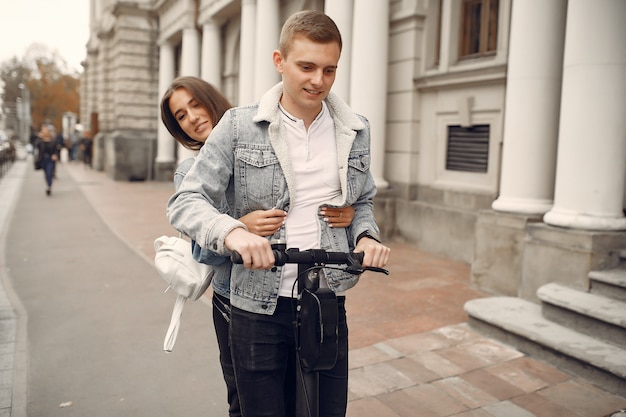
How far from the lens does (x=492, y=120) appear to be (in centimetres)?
784

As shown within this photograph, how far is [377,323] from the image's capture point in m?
5.31

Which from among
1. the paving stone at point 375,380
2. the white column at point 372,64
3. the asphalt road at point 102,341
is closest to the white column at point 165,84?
the asphalt road at point 102,341

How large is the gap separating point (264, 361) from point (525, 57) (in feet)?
16.2

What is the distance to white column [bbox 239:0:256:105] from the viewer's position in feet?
44.9

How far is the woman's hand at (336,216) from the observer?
205cm

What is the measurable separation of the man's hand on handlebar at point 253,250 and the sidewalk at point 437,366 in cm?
217

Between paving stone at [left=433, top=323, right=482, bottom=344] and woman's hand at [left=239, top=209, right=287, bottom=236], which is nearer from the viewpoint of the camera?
woman's hand at [left=239, top=209, right=287, bottom=236]

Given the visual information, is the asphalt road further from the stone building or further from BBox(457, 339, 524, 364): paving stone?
the stone building

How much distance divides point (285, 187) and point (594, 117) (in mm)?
3972

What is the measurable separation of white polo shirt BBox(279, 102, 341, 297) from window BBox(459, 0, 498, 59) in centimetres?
678

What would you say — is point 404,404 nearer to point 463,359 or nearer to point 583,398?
point 463,359

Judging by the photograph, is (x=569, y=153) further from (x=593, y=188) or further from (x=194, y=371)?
(x=194, y=371)

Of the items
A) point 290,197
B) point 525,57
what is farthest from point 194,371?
point 525,57

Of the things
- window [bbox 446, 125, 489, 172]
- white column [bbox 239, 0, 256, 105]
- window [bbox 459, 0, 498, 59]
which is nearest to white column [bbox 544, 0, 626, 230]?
window [bbox 446, 125, 489, 172]
